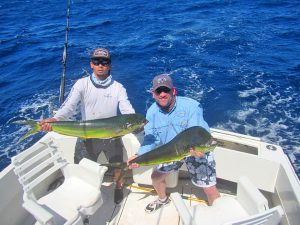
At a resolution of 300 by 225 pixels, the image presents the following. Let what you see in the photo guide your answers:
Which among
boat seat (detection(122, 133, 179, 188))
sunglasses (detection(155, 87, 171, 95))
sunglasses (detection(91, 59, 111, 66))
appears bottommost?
boat seat (detection(122, 133, 179, 188))

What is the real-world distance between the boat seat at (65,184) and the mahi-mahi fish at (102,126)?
42 centimetres

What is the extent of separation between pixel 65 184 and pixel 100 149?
525 mm

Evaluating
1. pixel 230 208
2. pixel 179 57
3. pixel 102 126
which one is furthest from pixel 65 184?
pixel 179 57

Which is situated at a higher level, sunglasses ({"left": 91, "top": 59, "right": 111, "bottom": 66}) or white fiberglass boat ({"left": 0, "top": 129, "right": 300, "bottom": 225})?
sunglasses ({"left": 91, "top": 59, "right": 111, "bottom": 66})

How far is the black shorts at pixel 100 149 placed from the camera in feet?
12.2

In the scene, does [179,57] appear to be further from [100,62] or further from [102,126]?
[102,126]

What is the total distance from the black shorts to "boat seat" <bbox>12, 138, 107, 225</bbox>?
0.77ft

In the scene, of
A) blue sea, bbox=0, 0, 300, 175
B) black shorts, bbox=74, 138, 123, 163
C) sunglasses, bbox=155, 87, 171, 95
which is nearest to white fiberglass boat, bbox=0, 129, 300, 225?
black shorts, bbox=74, 138, 123, 163

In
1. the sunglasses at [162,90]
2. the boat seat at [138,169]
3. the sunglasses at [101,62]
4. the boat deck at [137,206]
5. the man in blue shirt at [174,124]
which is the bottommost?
the boat deck at [137,206]

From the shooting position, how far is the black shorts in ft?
12.2

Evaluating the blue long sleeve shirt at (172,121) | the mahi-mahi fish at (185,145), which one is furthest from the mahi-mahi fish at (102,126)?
the mahi-mahi fish at (185,145)

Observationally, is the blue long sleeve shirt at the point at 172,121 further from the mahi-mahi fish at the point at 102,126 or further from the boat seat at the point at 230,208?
the boat seat at the point at 230,208

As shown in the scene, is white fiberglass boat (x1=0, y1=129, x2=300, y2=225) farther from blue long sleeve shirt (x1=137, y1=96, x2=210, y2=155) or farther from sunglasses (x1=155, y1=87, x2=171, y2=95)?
sunglasses (x1=155, y1=87, x2=171, y2=95)

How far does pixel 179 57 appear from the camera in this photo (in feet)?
33.9
